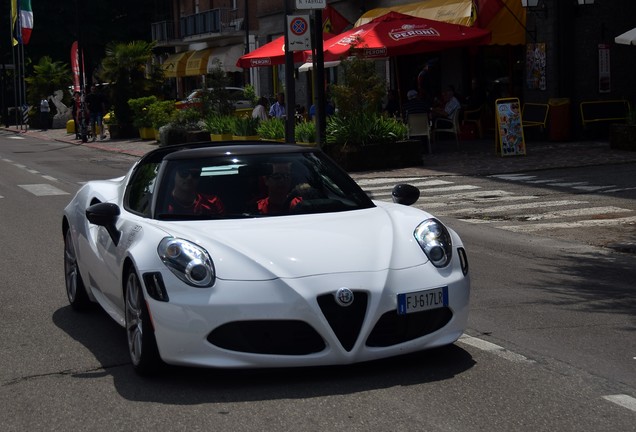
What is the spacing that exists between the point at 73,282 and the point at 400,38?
55.6 ft

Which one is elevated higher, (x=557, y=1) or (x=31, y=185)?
(x=557, y=1)

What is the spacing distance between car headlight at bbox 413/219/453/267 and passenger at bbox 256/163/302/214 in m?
0.88

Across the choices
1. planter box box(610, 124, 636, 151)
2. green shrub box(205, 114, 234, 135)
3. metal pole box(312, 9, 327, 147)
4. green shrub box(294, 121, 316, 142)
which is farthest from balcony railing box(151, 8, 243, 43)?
planter box box(610, 124, 636, 151)

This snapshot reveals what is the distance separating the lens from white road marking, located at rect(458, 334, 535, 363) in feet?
21.1

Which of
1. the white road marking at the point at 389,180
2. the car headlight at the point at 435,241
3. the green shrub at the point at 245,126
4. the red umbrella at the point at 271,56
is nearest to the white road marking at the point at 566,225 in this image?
the white road marking at the point at 389,180

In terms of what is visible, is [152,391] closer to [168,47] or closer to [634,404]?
[634,404]

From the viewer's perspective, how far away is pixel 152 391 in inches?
231

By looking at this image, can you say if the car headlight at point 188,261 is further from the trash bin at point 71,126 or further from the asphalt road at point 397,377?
the trash bin at point 71,126

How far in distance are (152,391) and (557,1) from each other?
2259 cm

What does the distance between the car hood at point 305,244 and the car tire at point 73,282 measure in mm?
1987

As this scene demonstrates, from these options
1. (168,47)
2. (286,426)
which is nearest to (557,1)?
(286,426)

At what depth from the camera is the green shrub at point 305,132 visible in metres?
A: 23.6

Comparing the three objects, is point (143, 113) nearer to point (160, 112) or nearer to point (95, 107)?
point (160, 112)

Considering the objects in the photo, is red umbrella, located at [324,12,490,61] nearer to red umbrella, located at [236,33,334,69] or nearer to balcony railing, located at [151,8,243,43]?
red umbrella, located at [236,33,334,69]
